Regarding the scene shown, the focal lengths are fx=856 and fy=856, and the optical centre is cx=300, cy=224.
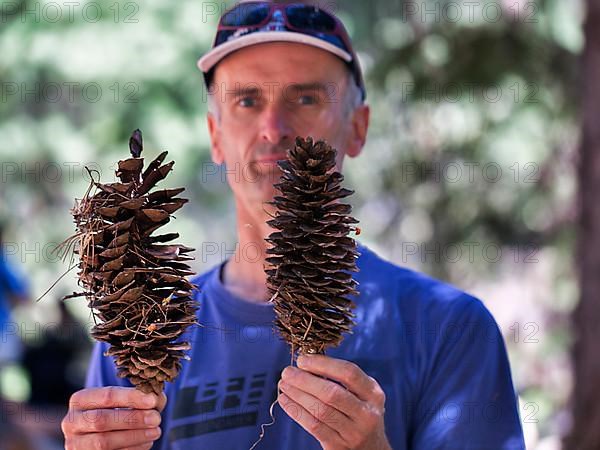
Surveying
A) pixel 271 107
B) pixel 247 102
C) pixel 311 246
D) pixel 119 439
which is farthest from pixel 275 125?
pixel 119 439

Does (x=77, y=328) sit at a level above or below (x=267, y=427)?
below

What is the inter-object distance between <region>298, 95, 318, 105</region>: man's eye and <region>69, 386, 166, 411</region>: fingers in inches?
45.3

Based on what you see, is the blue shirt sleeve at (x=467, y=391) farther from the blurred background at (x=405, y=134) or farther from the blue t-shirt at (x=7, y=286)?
the blue t-shirt at (x=7, y=286)

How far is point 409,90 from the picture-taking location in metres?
8.61

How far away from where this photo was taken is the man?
2773mm

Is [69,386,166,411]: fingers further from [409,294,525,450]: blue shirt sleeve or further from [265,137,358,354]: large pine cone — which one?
[409,294,525,450]: blue shirt sleeve

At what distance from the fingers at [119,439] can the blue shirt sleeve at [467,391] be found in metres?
0.89

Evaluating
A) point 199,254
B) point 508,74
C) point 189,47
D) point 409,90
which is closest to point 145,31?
point 189,47

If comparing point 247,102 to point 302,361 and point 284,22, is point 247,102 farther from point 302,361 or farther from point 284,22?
point 302,361

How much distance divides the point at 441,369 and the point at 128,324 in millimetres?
1057

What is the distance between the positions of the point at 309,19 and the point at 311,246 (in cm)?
108

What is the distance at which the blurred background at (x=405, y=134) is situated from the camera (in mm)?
8305

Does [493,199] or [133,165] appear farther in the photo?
[493,199]

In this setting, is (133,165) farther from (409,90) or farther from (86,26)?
(86,26)
